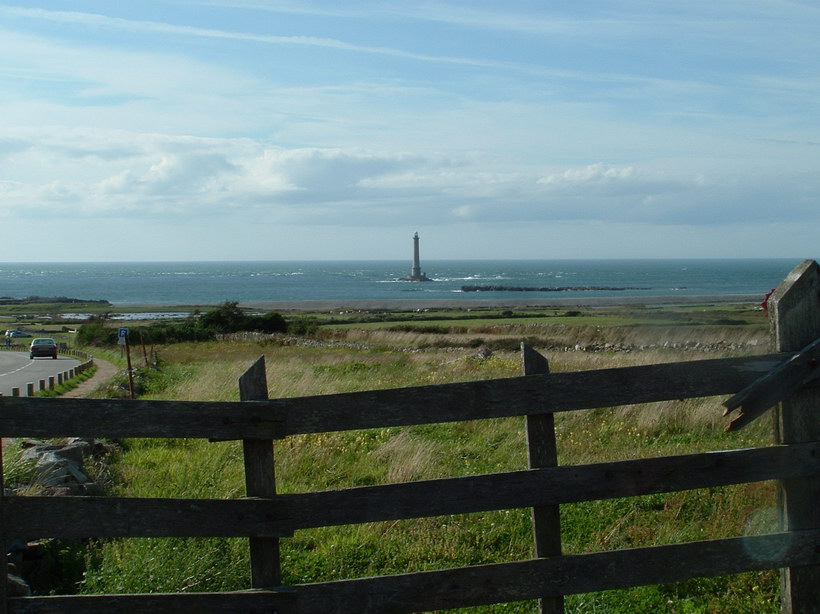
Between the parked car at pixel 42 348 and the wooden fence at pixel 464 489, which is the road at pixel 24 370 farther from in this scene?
the wooden fence at pixel 464 489

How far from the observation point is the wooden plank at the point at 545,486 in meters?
3.97

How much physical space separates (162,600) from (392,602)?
1069 millimetres

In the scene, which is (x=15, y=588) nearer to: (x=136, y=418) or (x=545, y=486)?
(x=136, y=418)

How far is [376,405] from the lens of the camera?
4004mm

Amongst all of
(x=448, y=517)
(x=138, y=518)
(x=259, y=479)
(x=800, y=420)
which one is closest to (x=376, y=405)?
(x=259, y=479)

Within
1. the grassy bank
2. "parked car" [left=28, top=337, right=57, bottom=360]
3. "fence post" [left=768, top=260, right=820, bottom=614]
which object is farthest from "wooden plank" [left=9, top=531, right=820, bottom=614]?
"parked car" [left=28, top=337, right=57, bottom=360]

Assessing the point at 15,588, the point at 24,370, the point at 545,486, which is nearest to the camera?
the point at 545,486

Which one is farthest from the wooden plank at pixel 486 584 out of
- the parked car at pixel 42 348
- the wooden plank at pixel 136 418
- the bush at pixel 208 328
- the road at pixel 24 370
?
the bush at pixel 208 328

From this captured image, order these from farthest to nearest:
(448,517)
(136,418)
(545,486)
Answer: (448,517) → (545,486) → (136,418)

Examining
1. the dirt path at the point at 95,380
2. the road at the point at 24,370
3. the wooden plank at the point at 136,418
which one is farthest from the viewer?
the road at the point at 24,370

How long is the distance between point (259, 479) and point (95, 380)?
2745 centimetres

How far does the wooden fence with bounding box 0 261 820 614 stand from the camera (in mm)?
3918

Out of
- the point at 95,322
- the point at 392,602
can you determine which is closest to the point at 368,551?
the point at 392,602

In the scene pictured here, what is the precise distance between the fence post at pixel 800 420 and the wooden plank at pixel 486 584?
0.37ft
